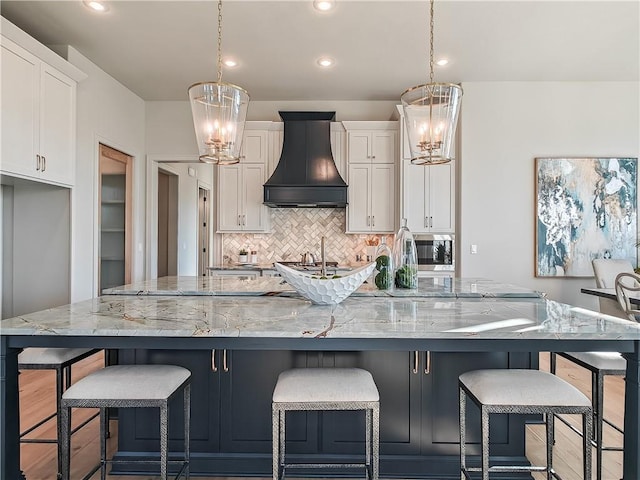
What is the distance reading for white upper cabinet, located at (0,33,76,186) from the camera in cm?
285

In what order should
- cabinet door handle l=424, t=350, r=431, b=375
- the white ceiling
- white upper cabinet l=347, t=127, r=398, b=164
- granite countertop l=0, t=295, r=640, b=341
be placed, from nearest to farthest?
1. granite countertop l=0, t=295, r=640, b=341
2. cabinet door handle l=424, t=350, r=431, b=375
3. the white ceiling
4. white upper cabinet l=347, t=127, r=398, b=164

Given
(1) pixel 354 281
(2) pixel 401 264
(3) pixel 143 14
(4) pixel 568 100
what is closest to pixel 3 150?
(3) pixel 143 14

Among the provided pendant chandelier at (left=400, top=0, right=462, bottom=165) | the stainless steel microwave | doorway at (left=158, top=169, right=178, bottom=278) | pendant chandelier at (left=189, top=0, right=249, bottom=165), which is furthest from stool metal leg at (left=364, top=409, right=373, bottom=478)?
doorway at (left=158, top=169, right=178, bottom=278)

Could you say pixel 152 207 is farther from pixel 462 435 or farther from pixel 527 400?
pixel 527 400

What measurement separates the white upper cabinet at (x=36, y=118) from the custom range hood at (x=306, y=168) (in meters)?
2.09

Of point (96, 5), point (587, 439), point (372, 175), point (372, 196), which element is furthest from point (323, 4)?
point (587, 439)

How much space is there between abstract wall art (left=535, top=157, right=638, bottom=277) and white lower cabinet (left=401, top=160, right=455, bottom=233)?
41.3 inches

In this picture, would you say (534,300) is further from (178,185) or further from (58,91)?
(178,185)

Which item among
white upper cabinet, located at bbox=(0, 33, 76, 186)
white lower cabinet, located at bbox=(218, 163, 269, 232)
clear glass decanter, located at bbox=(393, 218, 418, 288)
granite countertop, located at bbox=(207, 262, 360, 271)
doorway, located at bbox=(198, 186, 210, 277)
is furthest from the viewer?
doorway, located at bbox=(198, 186, 210, 277)

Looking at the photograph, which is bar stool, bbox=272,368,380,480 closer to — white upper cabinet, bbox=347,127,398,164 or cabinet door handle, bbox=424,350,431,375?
cabinet door handle, bbox=424,350,431,375

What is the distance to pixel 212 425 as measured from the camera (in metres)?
2.03

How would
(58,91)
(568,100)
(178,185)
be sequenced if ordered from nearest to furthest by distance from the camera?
1. (58,91)
2. (568,100)
3. (178,185)

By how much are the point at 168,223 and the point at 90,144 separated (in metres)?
2.53

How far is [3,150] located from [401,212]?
3.80m
